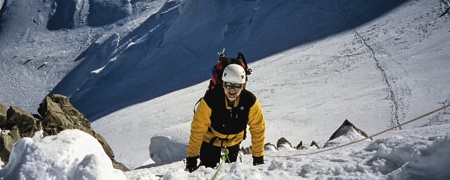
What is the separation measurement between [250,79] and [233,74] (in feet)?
60.9

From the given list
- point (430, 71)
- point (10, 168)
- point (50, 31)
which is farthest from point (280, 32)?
point (50, 31)

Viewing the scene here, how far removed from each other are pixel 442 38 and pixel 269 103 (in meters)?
8.15

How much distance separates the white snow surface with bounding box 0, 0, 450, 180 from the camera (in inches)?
119

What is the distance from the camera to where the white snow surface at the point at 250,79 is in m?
3.02

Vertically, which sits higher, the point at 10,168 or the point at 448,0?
the point at 448,0

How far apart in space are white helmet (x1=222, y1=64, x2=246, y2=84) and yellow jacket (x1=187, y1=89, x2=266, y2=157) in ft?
1.00

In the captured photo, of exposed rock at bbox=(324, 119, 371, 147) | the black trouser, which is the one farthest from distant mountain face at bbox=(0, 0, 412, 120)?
the black trouser

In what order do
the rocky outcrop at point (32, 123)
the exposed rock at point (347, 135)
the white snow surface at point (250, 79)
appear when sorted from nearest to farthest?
the white snow surface at point (250, 79) → the exposed rock at point (347, 135) → the rocky outcrop at point (32, 123)

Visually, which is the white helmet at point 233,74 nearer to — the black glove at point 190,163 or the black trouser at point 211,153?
the black glove at point 190,163

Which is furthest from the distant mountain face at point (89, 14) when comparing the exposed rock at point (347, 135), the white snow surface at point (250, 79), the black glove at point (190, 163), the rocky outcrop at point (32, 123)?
the black glove at point (190, 163)

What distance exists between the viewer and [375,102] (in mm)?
13180

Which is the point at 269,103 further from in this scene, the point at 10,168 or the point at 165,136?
the point at 10,168

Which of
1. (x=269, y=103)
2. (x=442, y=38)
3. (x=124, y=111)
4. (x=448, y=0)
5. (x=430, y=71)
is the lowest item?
(x=124, y=111)

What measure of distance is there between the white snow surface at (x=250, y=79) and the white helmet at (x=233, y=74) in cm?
91
